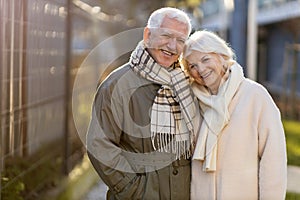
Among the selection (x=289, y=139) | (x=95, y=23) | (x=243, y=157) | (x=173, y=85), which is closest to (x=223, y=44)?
(x=173, y=85)

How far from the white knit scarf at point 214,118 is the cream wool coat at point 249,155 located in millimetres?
49

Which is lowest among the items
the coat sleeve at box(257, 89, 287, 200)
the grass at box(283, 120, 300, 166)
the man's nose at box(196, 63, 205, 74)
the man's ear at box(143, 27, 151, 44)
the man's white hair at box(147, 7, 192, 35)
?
the grass at box(283, 120, 300, 166)

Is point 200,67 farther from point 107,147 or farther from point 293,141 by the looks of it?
point 293,141

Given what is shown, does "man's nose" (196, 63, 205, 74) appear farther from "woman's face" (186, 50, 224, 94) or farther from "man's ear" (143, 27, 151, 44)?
"man's ear" (143, 27, 151, 44)

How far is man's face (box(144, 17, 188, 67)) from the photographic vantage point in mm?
3895

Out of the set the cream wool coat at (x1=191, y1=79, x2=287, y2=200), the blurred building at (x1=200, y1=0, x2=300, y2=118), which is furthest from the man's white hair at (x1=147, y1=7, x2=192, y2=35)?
the blurred building at (x1=200, y1=0, x2=300, y2=118)

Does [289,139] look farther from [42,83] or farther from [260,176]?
[260,176]

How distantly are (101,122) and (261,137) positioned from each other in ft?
2.88

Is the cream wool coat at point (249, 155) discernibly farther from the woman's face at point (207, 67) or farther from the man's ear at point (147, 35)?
the man's ear at point (147, 35)

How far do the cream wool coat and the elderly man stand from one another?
18cm

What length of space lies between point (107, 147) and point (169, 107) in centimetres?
A: 41

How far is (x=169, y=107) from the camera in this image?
3.91 metres

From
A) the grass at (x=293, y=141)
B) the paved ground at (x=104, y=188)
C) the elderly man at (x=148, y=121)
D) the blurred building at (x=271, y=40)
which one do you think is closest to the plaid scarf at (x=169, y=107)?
the elderly man at (x=148, y=121)

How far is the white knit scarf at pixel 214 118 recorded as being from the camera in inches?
152
